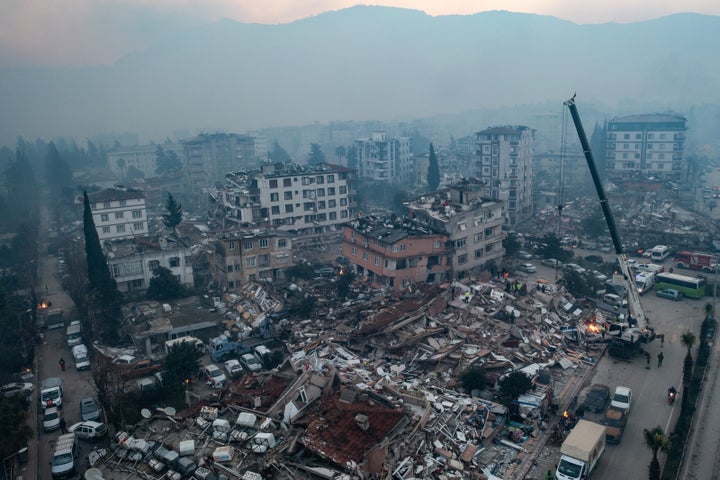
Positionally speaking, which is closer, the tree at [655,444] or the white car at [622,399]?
the tree at [655,444]

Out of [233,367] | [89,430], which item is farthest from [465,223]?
[89,430]

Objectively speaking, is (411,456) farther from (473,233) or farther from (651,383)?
(473,233)

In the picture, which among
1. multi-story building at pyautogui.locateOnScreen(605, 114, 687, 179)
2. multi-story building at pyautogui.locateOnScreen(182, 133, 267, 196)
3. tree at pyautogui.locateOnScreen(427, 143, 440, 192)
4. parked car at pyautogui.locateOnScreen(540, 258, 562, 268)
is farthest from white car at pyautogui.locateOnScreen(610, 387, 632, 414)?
multi-story building at pyautogui.locateOnScreen(182, 133, 267, 196)

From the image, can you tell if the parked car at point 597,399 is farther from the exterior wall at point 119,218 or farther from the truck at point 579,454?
the exterior wall at point 119,218

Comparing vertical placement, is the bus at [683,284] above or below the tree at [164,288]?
below

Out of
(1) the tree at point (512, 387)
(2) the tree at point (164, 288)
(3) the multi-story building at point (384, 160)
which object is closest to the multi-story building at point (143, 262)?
(2) the tree at point (164, 288)

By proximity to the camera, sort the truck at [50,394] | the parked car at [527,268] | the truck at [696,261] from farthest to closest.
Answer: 1. the parked car at [527,268]
2. the truck at [696,261]
3. the truck at [50,394]

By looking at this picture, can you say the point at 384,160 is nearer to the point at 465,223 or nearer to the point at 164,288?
the point at 465,223
